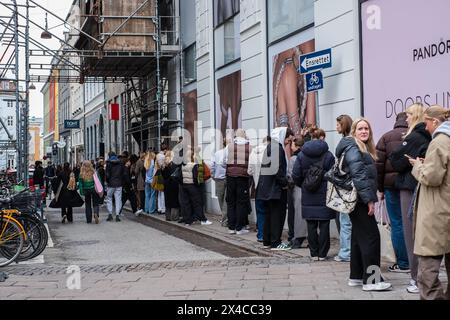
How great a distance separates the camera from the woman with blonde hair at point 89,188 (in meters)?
16.7

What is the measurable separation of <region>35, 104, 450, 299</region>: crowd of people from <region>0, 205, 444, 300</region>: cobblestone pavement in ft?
1.13

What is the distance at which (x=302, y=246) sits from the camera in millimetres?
10336

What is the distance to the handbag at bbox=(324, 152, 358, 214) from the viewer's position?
6.68m

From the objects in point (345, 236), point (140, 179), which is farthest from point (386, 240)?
point (140, 179)

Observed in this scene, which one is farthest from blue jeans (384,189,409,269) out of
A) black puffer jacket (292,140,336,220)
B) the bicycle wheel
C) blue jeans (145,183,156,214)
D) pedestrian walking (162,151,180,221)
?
blue jeans (145,183,156,214)

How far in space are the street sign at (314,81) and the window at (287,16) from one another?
1.73 metres

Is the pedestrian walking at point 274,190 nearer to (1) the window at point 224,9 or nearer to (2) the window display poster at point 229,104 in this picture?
(2) the window display poster at point 229,104

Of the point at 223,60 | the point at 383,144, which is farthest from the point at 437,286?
the point at 223,60

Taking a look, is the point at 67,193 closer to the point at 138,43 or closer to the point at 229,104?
the point at 229,104

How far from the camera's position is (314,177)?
29.1ft

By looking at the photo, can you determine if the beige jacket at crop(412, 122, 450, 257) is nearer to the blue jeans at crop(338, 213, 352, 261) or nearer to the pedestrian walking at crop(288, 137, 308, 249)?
the blue jeans at crop(338, 213, 352, 261)

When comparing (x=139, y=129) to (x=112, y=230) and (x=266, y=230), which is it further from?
(x=266, y=230)

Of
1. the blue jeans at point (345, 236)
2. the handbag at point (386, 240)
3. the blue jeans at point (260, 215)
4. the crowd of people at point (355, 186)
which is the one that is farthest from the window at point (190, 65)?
the handbag at point (386, 240)
